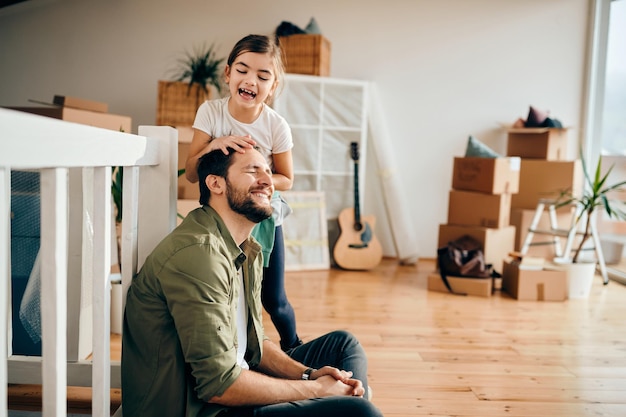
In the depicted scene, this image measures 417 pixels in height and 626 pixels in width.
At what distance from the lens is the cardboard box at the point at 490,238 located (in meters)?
4.04

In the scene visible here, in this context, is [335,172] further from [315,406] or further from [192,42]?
[315,406]

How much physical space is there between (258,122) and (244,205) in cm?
58

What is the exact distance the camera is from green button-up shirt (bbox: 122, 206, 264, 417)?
1203 mm

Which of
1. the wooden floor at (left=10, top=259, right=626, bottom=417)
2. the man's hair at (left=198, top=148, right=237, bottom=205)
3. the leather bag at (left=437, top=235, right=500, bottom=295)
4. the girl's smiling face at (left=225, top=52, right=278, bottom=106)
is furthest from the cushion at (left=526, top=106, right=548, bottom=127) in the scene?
the man's hair at (left=198, top=148, right=237, bottom=205)

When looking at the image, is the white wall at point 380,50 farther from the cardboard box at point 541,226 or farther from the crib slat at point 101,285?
the crib slat at point 101,285

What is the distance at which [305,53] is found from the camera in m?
4.59

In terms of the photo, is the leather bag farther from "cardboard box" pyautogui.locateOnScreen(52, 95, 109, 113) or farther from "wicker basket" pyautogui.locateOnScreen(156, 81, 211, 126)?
"cardboard box" pyautogui.locateOnScreen(52, 95, 109, 113)

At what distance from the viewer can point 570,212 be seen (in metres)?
4.52

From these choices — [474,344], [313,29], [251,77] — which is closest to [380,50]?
[313,29]

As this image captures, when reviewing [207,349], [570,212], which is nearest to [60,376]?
[207,349]

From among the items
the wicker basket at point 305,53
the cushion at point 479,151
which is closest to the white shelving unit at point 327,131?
the wicker basket at point 305,53

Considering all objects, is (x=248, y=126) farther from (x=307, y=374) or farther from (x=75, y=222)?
(x=307, y=374)

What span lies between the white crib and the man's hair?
0.09 m

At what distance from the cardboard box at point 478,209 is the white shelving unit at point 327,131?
2.76 ft
